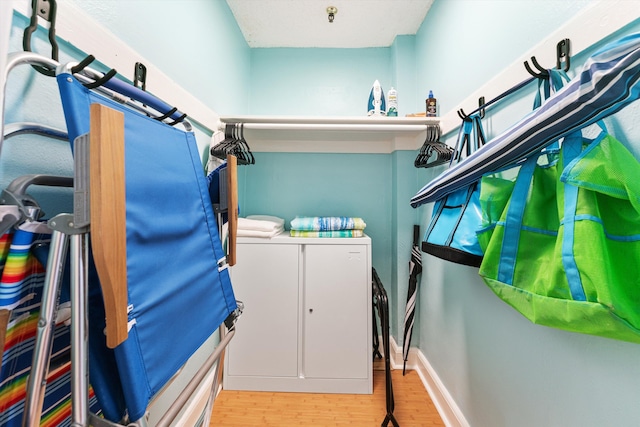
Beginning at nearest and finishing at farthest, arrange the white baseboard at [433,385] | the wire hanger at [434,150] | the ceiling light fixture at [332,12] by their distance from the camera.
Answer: the white baseboard at [433,385] → the wire hanger at [434,150] → the ceiling light fixture at [332,12]

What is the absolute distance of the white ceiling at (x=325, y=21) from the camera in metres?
1.50

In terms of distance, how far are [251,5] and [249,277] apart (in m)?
1.72

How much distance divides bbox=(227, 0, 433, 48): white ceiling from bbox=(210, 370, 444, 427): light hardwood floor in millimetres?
2397

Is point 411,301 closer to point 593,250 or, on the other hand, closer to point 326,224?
point 326,224

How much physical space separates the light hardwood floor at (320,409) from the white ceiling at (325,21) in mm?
2397

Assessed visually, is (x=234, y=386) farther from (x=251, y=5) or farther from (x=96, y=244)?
(x=251, y=5)

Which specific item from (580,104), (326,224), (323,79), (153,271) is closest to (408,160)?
(326,224)

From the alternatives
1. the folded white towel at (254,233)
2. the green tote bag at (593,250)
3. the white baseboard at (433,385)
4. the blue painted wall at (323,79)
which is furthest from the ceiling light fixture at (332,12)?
the white baseboard at (433,385)

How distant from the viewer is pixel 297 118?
4.60ft

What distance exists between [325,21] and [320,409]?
243cm

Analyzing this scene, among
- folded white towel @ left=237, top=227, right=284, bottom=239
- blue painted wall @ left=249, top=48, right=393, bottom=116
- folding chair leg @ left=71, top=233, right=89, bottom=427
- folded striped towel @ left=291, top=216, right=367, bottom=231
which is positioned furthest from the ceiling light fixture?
folding chair leg @ left=71, top=233, right=89, bottom=427

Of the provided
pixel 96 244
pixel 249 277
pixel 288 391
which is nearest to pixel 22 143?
pixel 96 244

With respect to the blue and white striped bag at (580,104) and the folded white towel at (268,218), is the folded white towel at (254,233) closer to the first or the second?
the folded white towel at (268,218)

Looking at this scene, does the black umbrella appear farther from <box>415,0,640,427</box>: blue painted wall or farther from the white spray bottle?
the white spray bottle
